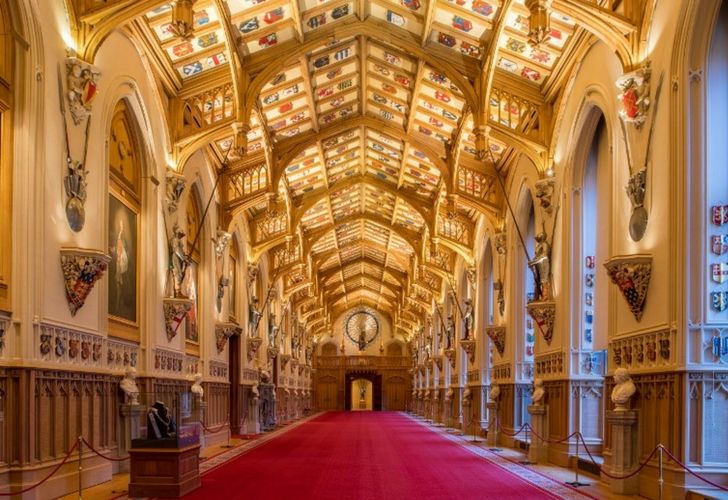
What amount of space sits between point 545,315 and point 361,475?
6044 millimetres

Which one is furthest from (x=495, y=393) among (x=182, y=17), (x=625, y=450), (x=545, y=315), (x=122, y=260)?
(x=182, y=17)

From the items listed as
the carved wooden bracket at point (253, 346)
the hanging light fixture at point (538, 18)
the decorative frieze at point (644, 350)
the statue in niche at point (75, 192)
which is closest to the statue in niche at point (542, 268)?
the decorative frieze at point (644, 350)

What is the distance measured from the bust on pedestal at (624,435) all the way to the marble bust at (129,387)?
28.0 ft

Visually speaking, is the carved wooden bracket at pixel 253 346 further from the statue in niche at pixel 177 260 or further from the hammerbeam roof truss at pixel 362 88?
the statue in niche at pixel 177 260

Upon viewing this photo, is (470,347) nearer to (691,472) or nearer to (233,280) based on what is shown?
(233,280)

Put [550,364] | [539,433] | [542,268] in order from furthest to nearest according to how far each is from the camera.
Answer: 1. [542,268]
2. [550,364]
3. [539,433]

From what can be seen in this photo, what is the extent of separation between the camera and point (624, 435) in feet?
42.0

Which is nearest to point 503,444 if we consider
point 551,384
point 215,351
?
point 551,384

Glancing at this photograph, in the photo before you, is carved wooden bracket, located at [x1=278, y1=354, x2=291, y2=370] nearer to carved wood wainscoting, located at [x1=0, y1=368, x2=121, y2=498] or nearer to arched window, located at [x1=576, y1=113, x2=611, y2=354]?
arched window, located at [x1=576, y1=113, x2=611, y2=354]

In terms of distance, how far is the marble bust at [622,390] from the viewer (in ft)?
42.1

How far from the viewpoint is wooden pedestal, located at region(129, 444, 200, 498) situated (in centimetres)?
1227

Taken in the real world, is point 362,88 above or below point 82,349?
above

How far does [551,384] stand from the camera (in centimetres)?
1891

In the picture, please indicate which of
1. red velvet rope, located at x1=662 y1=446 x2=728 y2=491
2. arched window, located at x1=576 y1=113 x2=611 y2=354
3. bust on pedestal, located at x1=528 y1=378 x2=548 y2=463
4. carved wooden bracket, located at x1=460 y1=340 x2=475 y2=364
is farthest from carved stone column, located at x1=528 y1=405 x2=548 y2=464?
carved wooden bracket, located at x1=460 y1=340 x2=475 y2=364
